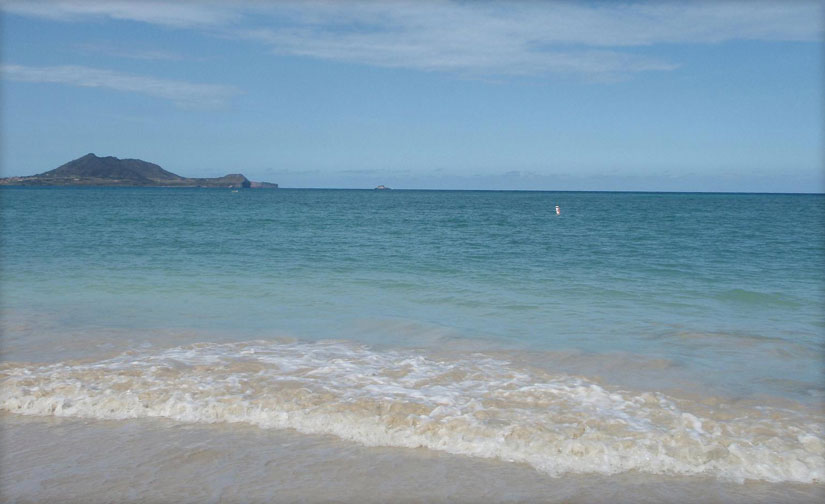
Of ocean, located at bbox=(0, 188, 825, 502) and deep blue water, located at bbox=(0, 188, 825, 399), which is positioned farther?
deep blue water, located at bbox=(0, 188, 825, 399)

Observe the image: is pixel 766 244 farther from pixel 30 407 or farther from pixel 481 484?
pixel 30 407

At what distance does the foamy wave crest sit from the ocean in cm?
3

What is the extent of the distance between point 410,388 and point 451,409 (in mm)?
817

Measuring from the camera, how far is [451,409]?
6.27 metres

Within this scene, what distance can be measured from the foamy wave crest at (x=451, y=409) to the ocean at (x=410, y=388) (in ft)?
0.10

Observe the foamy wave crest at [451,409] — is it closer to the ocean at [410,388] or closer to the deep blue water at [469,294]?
the ocean at [410,388]

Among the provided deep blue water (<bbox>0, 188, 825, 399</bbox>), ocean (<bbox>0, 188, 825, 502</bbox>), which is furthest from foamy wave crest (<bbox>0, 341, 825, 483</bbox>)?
deep blue water (<bbox>0, 188, 825, 399</bbox>)

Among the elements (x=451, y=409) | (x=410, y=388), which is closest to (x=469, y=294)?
(x=410, y=388)

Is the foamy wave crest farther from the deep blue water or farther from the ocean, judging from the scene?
the deep blue water

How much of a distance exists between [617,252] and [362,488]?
1904cm

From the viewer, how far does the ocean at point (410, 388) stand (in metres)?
5.00

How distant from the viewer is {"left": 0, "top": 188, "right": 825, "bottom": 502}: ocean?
500cm

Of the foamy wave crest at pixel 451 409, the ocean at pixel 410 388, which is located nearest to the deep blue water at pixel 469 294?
the ocean at pixel 410 388

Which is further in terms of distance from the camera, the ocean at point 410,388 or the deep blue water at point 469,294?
the deep blue water at point 469,294
